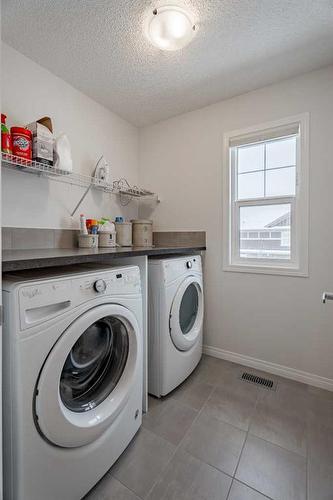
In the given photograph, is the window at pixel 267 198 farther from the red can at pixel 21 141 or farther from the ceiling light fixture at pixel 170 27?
the red can at pixel 21 141

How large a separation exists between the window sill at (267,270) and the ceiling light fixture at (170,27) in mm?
1593

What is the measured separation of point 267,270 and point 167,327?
955mm

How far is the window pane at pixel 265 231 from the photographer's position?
6.17ft

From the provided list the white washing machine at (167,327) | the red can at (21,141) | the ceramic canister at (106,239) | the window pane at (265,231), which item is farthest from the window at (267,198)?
the red can at (21,141)

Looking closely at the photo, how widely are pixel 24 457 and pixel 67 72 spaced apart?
2.20 meters

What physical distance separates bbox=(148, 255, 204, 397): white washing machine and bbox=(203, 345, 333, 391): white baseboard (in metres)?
0.48

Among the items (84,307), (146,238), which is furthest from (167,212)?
(84,307)

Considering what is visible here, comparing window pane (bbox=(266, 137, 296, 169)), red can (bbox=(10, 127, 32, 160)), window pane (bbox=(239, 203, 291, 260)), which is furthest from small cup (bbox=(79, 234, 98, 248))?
window pane (bbox=(266, 137, 296, 169))

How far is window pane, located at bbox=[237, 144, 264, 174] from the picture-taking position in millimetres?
1987

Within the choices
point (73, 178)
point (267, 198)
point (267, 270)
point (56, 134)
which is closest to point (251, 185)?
point (267, 198)

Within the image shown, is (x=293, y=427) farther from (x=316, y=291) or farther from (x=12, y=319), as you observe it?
(x=12, y=319)

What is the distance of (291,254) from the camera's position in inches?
72.8

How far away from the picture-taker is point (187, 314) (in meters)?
1.87

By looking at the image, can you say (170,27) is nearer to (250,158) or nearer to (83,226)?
(250,158)
